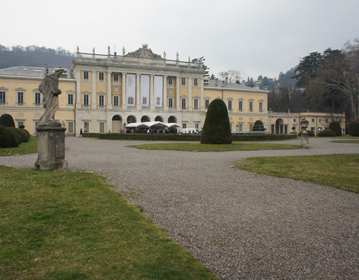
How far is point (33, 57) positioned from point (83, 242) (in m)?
132

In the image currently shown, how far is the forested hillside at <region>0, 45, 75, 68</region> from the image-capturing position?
105m

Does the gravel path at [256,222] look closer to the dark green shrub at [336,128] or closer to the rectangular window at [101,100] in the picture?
the dark green shrub at [336,128]

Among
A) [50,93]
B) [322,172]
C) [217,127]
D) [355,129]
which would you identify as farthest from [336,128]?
[50,93]

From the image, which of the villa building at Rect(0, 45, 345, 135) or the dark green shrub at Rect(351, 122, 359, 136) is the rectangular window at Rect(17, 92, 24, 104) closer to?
the villa building at Rect(0, 45, 345, 135)

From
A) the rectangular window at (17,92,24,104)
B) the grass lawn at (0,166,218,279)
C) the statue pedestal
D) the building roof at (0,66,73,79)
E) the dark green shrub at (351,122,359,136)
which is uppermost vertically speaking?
the building roof at (0,66,73,79)

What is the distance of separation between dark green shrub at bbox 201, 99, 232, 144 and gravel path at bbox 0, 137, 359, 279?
12858 mm

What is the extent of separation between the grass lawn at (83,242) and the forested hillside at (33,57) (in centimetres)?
11500

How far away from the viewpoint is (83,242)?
326 centimetres

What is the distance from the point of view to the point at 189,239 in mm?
3705

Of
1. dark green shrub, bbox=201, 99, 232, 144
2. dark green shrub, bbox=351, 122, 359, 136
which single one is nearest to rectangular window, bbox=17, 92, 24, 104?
dark green shrub, bbox=201, 99, 232, 144

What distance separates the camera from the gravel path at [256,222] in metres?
3.09

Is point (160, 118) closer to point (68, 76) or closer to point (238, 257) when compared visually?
point (68, 76)

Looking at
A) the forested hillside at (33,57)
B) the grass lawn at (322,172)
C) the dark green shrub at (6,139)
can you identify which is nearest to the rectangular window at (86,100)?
the dark green shrub at (6,139)

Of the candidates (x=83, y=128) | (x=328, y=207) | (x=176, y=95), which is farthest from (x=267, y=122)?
(x=328, y=207)
